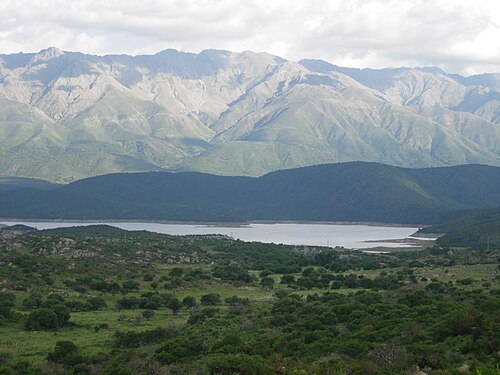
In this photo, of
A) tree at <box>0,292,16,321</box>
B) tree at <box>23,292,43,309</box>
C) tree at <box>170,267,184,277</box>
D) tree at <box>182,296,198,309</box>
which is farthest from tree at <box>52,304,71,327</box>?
tree at <box>170,267,184,277</box>

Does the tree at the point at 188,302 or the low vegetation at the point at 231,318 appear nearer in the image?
the low vegetation at the point at 231,318

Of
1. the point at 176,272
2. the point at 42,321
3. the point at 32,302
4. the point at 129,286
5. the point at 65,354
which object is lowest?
the point at 65,354

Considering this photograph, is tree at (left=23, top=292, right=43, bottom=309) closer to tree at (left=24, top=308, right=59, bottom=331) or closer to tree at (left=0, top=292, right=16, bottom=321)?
tree at (left=0, top=292, right=16, bottom=321)

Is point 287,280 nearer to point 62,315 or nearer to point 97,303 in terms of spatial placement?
point 97,303

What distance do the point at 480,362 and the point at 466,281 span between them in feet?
145

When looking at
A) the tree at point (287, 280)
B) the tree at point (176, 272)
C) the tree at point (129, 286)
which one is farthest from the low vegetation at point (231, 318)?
the tree at point (287, 280)

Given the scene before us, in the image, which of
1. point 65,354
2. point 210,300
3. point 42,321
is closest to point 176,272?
point 210,300

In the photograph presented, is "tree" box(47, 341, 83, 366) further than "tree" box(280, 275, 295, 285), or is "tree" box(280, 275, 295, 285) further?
"tree" box(280, 275, 295, 285)

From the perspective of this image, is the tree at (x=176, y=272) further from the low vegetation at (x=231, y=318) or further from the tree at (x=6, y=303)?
the tree at (x=6, y=303)

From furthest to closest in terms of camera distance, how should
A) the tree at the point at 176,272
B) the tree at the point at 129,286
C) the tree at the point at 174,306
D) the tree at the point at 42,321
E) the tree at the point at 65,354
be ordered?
the tree at the point at 176,272, the tree at the point at 129,286, the tree at the point at 174,306, the tree at the point at 42,321, the tree at the point at 65,354

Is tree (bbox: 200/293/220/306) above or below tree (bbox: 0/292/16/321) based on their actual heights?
below

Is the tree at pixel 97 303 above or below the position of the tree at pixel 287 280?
below

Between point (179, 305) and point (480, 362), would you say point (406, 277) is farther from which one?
point (480, 362)

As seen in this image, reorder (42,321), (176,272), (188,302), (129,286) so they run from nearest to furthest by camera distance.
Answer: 1. (42,321)
2. (188,302)
3. (129,286)
4. (176,272)
